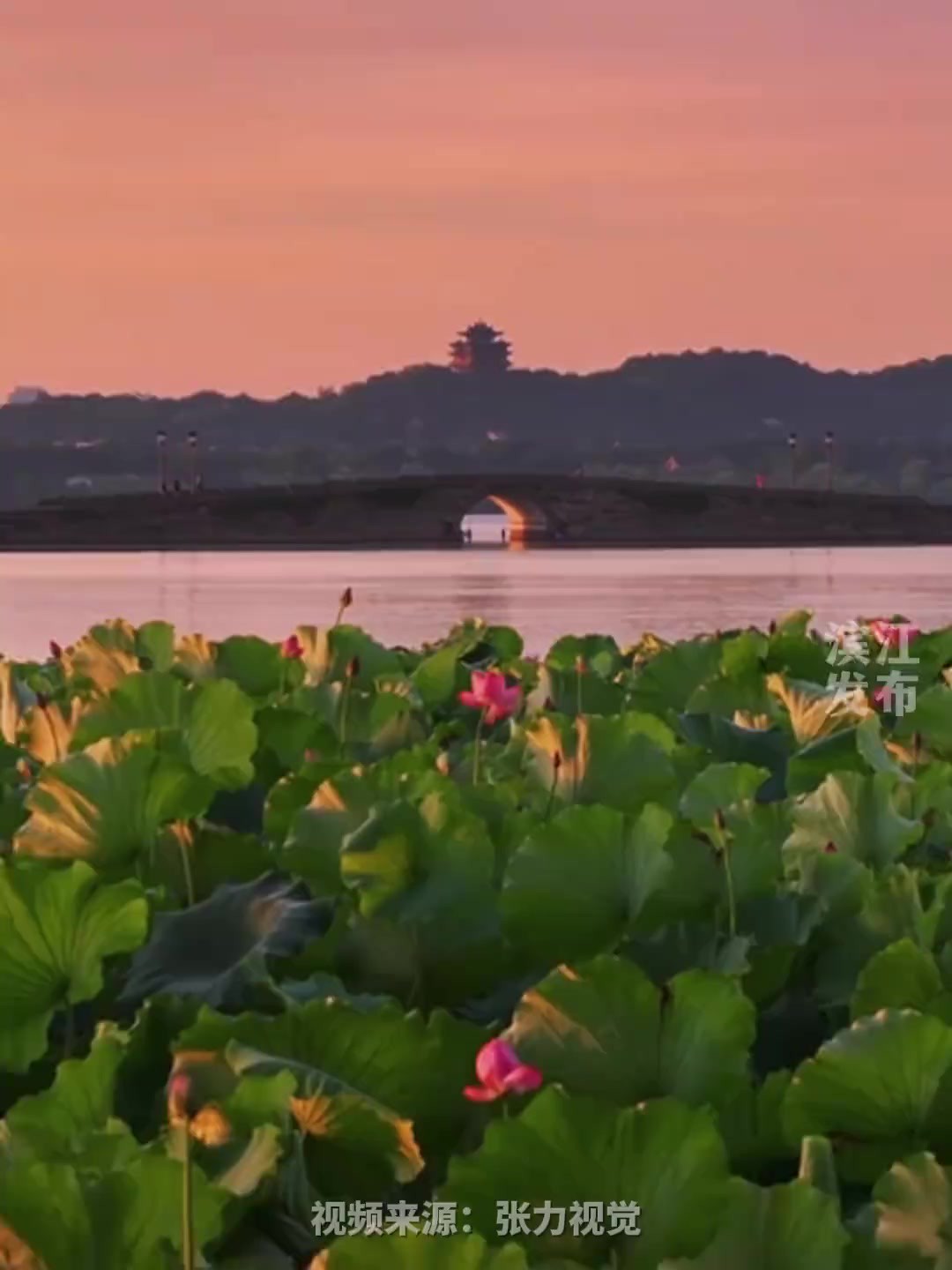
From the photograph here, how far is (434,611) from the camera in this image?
35188 millimetres

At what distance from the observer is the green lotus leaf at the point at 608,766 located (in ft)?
8.27

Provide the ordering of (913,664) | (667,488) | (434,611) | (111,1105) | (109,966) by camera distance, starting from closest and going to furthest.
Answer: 1. (111,1105)
2. (109,966)
3. (913,664)
4. (434,611)
5. (667,488)

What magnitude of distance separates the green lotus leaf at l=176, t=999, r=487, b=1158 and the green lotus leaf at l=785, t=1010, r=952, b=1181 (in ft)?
0.82

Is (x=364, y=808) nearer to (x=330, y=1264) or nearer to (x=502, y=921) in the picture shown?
(x=502, y=921)

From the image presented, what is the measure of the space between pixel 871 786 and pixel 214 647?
2.01m

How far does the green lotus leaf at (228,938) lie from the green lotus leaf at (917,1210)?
0.72 m

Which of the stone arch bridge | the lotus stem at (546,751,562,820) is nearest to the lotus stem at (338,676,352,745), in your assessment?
the lotus stem at (546,751,562,820)

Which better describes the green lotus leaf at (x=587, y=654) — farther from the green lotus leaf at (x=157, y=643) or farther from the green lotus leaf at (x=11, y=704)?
the green lotus leaf at (x=11, y=704)

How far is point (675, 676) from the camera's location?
13.7 ft

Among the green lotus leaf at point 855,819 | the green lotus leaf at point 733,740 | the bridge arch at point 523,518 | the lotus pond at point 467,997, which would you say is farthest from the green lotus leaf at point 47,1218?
the bridge arch at point 523,518

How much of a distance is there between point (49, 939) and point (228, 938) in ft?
0.74

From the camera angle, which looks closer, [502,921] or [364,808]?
[502,921]

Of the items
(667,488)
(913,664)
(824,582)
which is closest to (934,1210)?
(913,664)

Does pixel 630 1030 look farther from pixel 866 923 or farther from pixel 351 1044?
pixel 866 923
